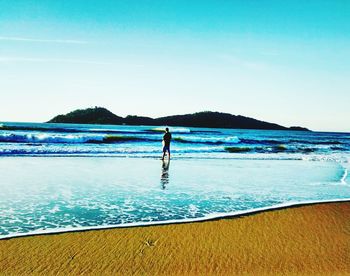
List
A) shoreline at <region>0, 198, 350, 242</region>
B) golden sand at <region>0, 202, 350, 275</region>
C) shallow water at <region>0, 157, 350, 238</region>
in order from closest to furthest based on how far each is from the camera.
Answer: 1. golden sand at <region>0, 202, 350, 275</region>
2. shoreline at <region>0, 198, 350, 242</region>
3. shallow water at <region>0, 157, 350, 238</region>

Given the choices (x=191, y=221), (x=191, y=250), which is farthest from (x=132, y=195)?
(x=191, y=250)

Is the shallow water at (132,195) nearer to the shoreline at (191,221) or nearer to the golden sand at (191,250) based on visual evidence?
the shoreline at (191,221)

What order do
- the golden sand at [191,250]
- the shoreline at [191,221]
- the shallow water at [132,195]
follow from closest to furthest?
the golden sand at [191,250]
the shoreline at [191,221]
the shallow water at [132,195]

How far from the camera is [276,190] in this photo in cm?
1009

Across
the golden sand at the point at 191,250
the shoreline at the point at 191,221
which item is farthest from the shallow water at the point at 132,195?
the golden sand at the point at 191,250

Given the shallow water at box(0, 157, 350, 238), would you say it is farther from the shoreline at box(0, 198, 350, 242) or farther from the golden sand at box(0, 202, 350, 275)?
the golden sand at box(0, 202, 350, 275)

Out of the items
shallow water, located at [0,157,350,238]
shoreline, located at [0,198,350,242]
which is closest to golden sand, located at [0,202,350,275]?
shoreline, located at [0,198,350,242]

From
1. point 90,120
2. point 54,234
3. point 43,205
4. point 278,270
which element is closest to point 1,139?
point 43,205

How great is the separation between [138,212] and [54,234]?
1.95m

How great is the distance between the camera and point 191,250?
16.3 ft

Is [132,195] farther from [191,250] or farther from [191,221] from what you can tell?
[191,250]

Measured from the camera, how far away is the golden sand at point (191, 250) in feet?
14.4

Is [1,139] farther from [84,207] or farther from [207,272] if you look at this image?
[207,272]

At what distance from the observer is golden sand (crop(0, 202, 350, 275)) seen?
4395 millimetres
